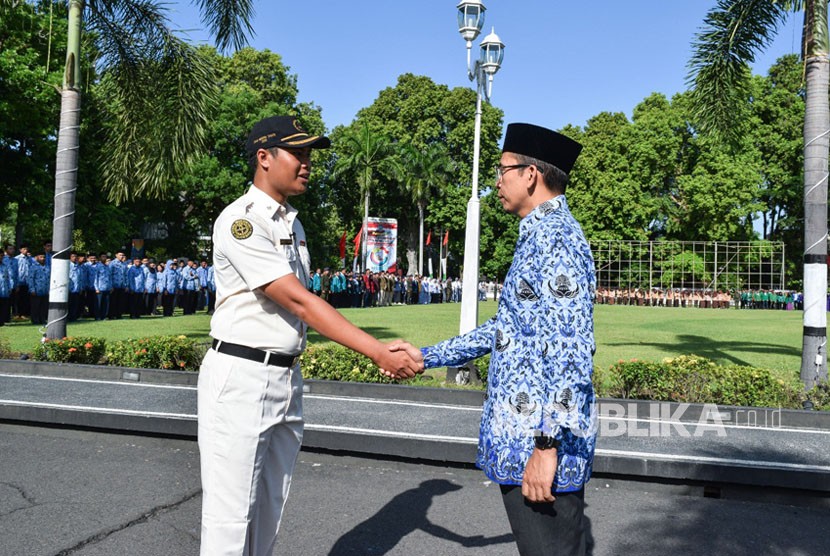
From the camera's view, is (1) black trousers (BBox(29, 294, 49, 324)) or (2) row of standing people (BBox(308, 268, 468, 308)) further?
(2) row of standing people (BBox(308, 268, 468, 308))

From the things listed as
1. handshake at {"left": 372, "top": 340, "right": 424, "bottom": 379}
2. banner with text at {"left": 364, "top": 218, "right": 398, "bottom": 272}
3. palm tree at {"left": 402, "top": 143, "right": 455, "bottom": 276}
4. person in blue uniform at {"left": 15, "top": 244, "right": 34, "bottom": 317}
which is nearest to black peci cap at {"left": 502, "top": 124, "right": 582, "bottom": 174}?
handshake at {"left": 372, "top": 340, "right": 424, "bottom": 379}

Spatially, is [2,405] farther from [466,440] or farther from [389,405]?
[466,440]

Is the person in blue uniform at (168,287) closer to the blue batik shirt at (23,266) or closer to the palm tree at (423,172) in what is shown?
the blue batik shirt at (23,266)

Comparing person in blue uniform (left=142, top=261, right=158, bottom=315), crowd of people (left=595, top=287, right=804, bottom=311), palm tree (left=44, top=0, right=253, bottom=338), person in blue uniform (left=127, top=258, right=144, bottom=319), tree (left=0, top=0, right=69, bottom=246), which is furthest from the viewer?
crowd of people (left=595, top=287, right=804, bottom=311)

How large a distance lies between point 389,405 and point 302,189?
20.6 ft

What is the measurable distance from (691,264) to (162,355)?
47652 mm

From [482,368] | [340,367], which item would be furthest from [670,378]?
[340,367]

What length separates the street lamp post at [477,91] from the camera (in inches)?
424

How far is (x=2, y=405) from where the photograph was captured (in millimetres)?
7801

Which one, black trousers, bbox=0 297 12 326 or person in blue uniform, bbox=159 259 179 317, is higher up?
person in blue uniform, bbox=159 259 179 317

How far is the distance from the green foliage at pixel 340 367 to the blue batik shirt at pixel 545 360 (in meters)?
7.68

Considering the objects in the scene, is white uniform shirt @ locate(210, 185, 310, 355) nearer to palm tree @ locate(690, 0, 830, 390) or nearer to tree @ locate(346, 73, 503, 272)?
palm tree @ locate(690, 0, 830, 390)

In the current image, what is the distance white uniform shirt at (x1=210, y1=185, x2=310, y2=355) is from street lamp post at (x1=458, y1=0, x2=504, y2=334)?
7253 mm

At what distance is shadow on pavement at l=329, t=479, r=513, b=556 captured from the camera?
4.36 metres
